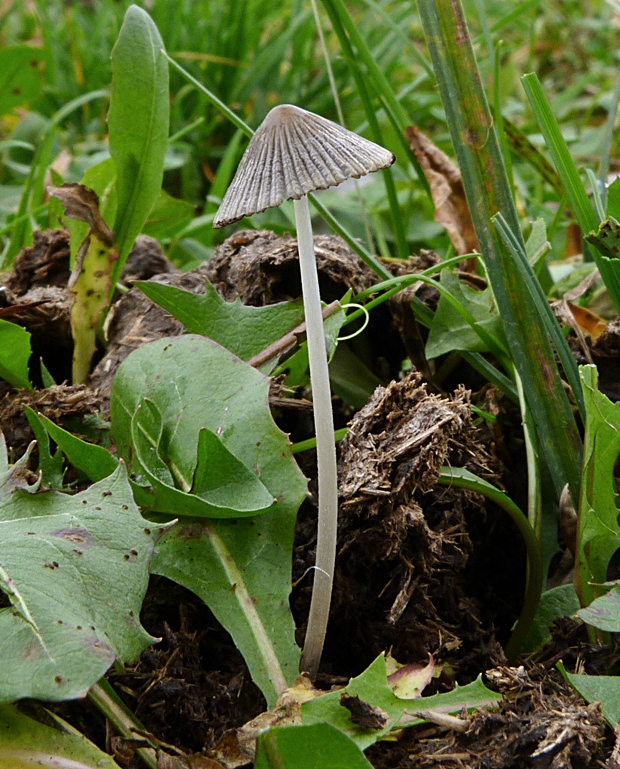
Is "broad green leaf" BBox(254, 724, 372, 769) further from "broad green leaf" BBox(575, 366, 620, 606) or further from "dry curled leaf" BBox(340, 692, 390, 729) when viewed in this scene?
"broad green leaf" BBox(575, 366, 620, 606)

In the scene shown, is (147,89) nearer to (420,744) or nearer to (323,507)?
(323,507)

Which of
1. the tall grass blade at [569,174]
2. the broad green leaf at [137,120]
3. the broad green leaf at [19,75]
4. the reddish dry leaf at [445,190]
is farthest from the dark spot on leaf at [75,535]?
the broad green leaf at [19,75]

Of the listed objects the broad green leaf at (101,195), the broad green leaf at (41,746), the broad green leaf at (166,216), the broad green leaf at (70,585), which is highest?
the broad green leaf at (101,195)

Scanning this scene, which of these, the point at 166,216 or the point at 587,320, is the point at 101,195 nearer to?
the point at 166,216

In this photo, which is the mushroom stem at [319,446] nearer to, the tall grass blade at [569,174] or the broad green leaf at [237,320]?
the broad green leaf at [237,320]

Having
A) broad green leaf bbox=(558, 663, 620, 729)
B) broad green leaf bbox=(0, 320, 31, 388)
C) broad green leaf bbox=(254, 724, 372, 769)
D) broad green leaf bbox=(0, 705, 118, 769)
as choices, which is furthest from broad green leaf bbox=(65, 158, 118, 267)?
broad green leaf bbox=(558, 663, 620, 729)

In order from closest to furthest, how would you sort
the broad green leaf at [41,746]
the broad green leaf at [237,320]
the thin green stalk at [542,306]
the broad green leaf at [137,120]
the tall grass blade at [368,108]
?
the broad green leaf at [41,746] < the thin green stalk at [542,306] < the broad green leaf at [237,320] < the broad green leaf at [137,120] < the tall grass blade at [368,108]

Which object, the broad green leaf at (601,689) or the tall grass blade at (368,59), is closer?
the broad green leaf at (601,689)
